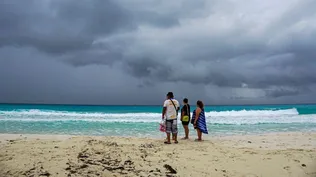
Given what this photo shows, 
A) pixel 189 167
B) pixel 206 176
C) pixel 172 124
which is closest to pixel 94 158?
pixel 189 167

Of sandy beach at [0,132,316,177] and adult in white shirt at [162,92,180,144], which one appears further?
adult in white shirt at [162,92,180,144]

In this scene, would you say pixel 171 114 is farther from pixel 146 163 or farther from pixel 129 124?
pixel 129 124

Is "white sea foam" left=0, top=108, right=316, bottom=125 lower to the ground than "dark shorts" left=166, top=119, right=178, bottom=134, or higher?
lower

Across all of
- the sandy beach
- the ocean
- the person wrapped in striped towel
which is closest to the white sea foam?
the ocean

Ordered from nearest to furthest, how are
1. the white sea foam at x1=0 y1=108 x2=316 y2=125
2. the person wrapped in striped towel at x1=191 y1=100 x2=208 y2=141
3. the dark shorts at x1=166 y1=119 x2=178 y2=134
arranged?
the dark shorts at x1=166 y1=119 x2=178 y2=134 → the person wrapped in striped towel at x1=191 y1=100 x2=208 y2=141 → the white sea foam at x1=0 y1=108 x2=316 y2=125

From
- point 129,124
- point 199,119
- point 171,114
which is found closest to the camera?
point 171,114

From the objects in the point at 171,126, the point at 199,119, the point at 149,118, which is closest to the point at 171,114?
the point at 171,126

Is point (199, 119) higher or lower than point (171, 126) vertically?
higher

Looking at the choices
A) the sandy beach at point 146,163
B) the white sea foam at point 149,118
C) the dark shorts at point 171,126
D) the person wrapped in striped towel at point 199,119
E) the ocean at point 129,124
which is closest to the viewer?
the sandy beach at point 146,163

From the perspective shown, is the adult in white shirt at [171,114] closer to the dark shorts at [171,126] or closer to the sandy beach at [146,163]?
the dark shorts at [171,126]

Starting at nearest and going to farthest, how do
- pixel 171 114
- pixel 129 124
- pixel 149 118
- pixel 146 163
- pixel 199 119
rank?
pixel 146 163
pixel 171 114
pixel 199 119
pixel 129 124
pixel 149 118

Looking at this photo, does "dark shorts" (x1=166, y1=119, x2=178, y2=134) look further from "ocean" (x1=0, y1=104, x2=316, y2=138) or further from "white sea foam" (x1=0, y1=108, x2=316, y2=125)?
"white sea foam" (x1=0, y1=108, x2=316, y2=125)

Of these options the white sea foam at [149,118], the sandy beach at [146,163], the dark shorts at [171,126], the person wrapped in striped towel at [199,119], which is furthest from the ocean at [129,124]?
the sandy beach at [146,163]

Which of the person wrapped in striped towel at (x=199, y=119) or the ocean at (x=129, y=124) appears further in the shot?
the ocean at (x=129, y=124)
